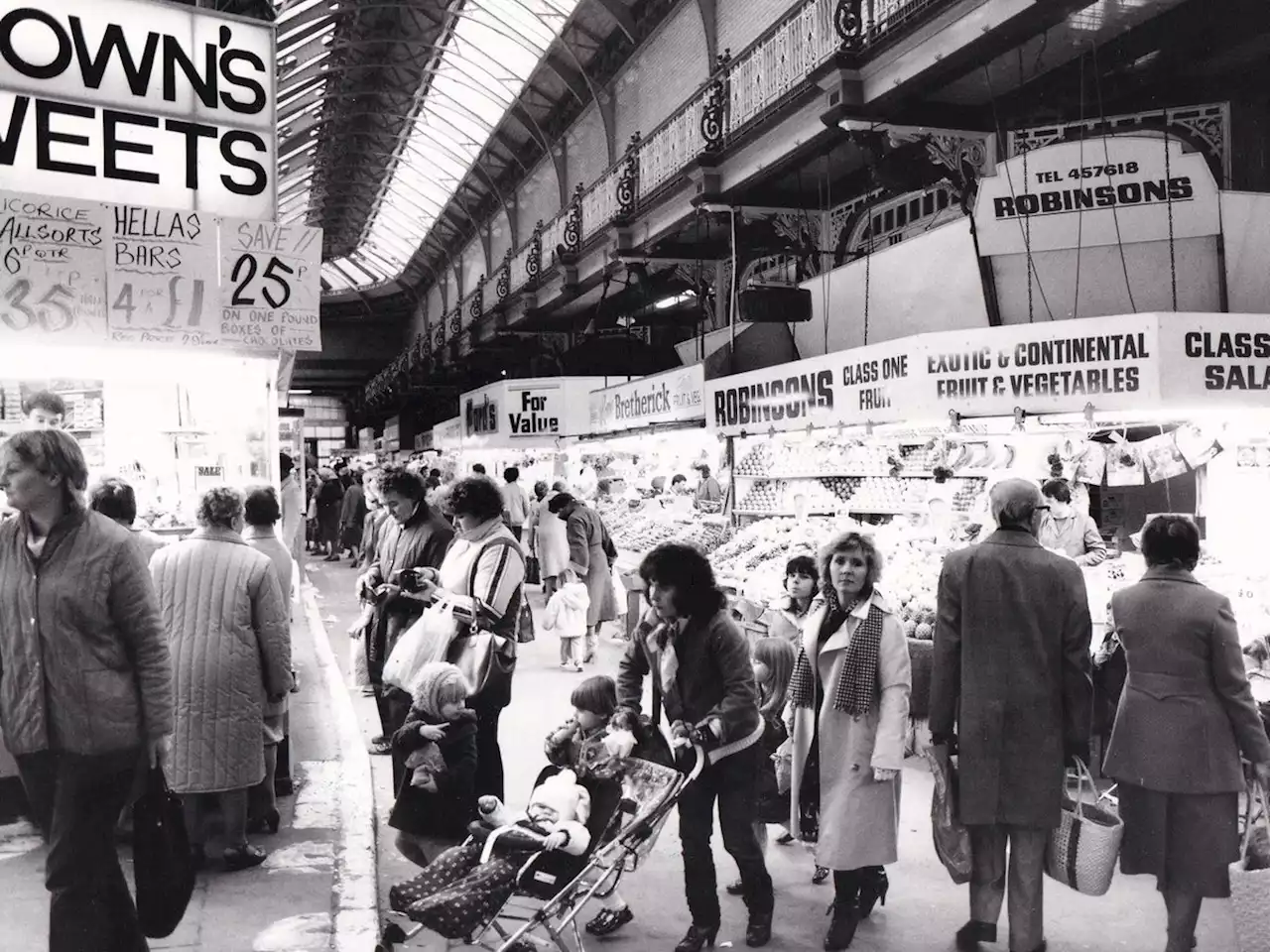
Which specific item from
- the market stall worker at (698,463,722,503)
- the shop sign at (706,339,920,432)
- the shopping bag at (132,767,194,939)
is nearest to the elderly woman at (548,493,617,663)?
the shop sign at (706,339,920,432)

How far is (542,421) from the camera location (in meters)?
17.9

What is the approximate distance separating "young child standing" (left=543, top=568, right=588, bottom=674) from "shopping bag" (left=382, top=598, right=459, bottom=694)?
186 inches

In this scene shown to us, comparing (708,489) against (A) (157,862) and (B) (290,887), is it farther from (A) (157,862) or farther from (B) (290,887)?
(A) (157,862)

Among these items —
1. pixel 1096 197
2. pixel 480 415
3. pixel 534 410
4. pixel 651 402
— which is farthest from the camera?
pixel 480 415

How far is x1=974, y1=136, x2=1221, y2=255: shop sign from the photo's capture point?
8.61 m

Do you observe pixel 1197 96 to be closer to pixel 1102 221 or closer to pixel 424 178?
pixel 1102 221

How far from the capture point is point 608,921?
14.6 feet

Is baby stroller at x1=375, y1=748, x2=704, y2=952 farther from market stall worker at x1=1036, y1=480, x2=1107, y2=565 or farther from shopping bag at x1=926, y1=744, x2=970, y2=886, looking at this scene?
market stall worker at x1=1036, y1=480, x2=1107, y2=565

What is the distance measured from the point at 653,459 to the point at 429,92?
47.4ft

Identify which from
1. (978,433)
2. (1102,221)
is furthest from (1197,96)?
(978,433)

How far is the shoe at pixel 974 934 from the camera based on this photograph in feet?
14.0

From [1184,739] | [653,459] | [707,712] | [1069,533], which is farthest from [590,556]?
[1184,739]

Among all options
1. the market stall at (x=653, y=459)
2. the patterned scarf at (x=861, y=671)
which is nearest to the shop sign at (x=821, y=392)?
the market stall at (x=653, y=459)

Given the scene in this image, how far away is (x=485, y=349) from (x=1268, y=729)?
77.7 ft
